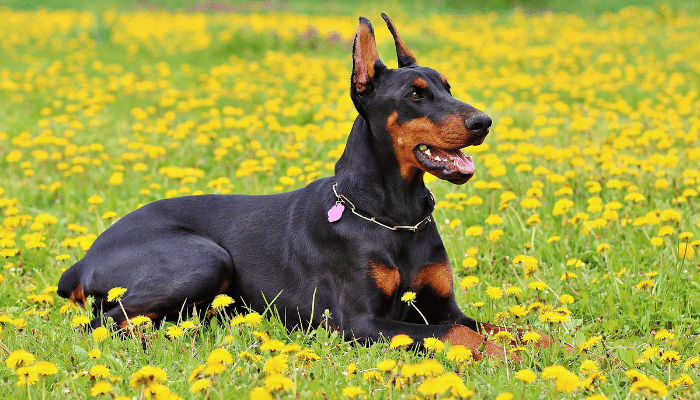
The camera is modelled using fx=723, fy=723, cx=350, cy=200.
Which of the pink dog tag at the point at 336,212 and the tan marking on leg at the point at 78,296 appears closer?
the pink dog tag at the point at 336,212

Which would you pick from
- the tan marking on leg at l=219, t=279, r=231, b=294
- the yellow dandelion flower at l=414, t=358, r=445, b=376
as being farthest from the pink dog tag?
the yellow dandelion flower at l=414, t=358, r=445, b=376

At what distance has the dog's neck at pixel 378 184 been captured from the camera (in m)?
3.58

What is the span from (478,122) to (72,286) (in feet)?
8.16

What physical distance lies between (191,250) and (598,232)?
2692 millimetres

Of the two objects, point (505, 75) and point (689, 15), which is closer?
point (505, 75)

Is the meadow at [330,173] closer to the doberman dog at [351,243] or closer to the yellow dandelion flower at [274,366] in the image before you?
the yellow dandelion flower at [274,366]

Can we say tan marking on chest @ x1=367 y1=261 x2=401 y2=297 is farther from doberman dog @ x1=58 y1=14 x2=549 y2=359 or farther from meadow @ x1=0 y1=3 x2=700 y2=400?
meadow @ x1=0 y1=3 x2=700 y2=400

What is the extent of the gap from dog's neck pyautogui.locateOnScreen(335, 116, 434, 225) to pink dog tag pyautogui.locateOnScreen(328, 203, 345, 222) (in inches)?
2.6

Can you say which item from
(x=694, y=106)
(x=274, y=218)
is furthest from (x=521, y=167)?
(x=694, y=106)

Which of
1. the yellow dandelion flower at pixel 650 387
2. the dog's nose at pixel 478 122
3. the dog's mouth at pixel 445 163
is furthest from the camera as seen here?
the dog's mouth at pixel 445 163

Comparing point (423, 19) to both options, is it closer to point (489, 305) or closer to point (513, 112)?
point (513, 112)

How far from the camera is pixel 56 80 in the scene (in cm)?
1037

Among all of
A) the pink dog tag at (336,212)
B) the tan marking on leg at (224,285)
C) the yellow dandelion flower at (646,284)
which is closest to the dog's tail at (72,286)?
the tan marking on leg at (224,285)

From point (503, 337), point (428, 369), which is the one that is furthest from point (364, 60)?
point (428, 369)
